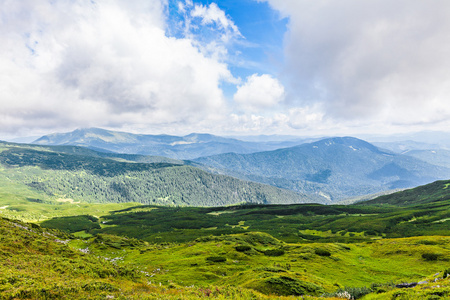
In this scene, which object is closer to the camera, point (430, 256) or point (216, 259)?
point (430, 256)

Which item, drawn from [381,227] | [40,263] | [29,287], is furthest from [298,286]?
[381,227]

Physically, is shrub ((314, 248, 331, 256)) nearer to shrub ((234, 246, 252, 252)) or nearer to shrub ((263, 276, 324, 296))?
shrub ((234, 246, 252, 252))

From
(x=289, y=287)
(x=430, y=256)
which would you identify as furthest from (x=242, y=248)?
(x=430, y=256)

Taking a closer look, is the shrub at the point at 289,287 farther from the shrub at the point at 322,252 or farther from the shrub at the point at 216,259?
the shrub at the point at 322,252

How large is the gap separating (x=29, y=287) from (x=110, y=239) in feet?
239

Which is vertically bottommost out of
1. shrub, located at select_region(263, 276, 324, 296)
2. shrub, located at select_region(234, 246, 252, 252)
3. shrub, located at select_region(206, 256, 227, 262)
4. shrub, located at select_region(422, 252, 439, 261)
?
shrub, located at select_region(234, 246, 252, 252)

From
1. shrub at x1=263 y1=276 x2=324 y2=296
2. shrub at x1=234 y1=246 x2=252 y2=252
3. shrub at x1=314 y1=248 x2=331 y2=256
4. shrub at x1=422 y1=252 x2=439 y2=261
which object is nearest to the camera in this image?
shrub at x1=263 y1=276 x2=324 y2=296

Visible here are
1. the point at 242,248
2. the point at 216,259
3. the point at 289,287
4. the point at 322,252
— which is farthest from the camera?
the point at 242,248

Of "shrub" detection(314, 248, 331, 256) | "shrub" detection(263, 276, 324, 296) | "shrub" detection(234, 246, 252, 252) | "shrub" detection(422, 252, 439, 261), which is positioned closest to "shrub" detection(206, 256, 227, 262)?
"shrub" detection(234, 246, 252, 252)

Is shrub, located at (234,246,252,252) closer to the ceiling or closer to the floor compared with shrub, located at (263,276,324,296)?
closer to the floor

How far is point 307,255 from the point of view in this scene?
56.0 meters

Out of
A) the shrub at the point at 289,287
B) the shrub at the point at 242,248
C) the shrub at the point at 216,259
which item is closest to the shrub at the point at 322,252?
the shrub at the point at 242,248

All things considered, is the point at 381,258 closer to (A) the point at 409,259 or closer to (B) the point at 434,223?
(A) the point at 409,259

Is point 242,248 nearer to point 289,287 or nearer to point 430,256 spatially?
point 289,287
